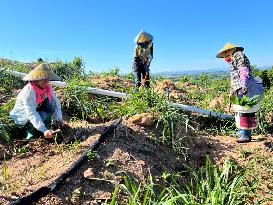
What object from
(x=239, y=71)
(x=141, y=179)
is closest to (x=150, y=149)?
(x=141, y=179)

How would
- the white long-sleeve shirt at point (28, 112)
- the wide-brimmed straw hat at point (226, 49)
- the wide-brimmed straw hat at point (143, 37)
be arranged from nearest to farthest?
1. the white long-sleeve shirt at point (28, 112)
2. the wide-brimmed straw hat at point (226, 49)
3. the wide-brimmed straw hat at point (143, 37)

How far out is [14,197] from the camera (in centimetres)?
306

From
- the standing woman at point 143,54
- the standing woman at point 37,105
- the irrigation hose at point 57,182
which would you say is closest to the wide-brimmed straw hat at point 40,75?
the standing woman at point 37,105

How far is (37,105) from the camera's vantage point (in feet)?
15.1

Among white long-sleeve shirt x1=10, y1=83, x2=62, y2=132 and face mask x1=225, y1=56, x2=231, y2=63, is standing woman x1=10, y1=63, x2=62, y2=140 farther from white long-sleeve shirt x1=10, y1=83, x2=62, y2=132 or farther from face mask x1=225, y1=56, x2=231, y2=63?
face mask x1=225, y1=56, x2=231, y2=63

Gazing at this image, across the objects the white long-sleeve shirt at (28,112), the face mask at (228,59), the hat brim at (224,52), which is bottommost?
the white long-sleeve shirt at (28,112)

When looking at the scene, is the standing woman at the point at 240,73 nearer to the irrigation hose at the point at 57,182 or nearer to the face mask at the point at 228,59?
the face mask at the point at 228,59

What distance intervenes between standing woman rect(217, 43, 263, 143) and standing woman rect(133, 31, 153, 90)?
1.35 meters

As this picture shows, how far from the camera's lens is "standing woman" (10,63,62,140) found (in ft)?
14.2

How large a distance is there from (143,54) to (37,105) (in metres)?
2.72

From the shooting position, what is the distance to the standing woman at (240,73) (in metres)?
5.72

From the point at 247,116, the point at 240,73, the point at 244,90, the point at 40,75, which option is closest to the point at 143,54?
the point at 240,73

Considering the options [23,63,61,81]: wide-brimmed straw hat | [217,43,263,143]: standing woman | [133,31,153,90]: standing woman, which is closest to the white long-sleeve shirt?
[23,63,61,81]: wide-brimmed straw hat

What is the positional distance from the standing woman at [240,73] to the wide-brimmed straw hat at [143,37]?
1.31 metres
